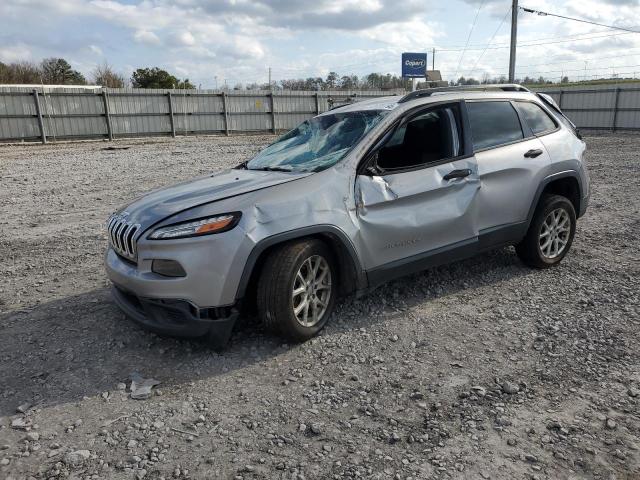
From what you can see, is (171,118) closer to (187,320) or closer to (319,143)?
(319,143)

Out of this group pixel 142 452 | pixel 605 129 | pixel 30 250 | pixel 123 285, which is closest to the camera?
pixel 142 452

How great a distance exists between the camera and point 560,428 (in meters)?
2.87

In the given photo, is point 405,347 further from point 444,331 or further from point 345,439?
point 345,439

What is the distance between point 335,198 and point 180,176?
8.84m

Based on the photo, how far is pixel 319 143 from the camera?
14.7ft

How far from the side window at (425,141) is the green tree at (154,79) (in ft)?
151

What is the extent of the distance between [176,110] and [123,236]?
24.0m

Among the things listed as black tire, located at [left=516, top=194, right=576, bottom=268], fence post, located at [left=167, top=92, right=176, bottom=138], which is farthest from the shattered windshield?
fence post, located at [left=167, top=92, right=176, bottom=138]

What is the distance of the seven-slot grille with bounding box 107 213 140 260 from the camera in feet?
12.0

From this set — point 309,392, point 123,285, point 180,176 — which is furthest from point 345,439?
point 180,176

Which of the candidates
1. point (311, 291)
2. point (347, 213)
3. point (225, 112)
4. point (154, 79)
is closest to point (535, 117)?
point (347, 213)

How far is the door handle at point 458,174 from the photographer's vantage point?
174 inches

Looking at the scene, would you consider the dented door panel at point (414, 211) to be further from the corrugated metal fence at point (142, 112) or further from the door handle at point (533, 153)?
the corrugated metal fence at point (142, 112)

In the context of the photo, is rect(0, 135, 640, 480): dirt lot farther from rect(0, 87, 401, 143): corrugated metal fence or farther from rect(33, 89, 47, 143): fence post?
rect(33, 89, 47, 143): fence post
